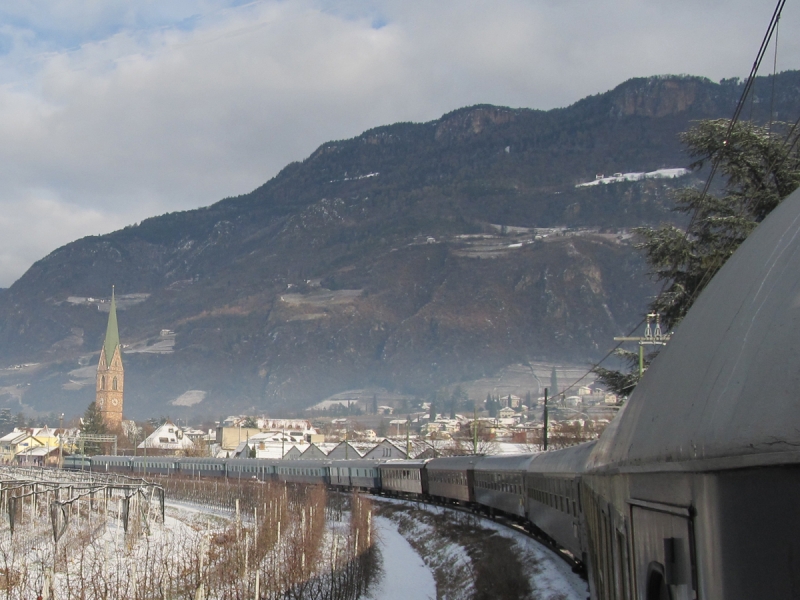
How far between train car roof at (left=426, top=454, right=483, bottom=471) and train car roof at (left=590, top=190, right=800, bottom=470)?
4844 centimetres

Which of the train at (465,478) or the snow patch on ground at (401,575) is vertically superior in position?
the train at (465,478)

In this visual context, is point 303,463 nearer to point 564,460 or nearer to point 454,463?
point 454,463

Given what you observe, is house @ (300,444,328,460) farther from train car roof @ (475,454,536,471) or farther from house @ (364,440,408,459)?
train car roof @ (475,454,536,471)

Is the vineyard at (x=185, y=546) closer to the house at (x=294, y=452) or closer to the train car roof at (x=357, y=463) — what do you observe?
the train car roof at (x=357, y=463)

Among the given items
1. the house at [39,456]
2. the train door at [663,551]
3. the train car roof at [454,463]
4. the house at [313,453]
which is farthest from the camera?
the house at [39,456]

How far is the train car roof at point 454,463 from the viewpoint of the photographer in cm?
5436

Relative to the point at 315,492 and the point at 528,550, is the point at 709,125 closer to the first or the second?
the point at 528,550

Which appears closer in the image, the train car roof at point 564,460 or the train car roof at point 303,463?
the train car roof at point 564,460

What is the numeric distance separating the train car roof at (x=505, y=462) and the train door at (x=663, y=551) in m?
32.1

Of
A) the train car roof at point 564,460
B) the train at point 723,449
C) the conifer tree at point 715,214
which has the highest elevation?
the conifer tree at point 715,214

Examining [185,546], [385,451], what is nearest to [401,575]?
[185,546]

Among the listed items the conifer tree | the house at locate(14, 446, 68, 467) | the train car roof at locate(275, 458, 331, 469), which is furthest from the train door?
the house at locate(14, 446, 68, 467)

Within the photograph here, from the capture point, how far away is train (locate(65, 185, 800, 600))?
116 inches

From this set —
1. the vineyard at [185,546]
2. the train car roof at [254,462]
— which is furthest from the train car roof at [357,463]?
the train car roof at [254,462]
